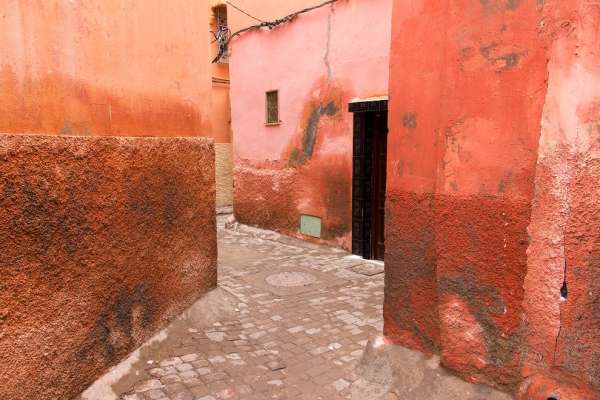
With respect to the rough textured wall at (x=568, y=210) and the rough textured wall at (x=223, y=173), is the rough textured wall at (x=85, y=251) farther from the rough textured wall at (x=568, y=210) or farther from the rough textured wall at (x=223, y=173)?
the rough textured wall at (x=223, y=173)

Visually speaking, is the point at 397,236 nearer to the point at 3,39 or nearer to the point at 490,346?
the point at 490,346

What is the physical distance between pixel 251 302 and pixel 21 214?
10.1ft

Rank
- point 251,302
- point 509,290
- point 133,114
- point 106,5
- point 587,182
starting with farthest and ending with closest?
1. point 251,302
2. point 133,114
3. point 106,5
4. point 509,290
5. point 587,182

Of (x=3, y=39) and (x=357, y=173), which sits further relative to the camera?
(x=357, y=173)

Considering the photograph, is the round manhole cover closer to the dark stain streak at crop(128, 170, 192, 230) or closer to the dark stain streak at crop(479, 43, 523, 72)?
A: the dark stain streak at crop(128, 170, 192, 230)

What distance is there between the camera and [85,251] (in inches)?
122

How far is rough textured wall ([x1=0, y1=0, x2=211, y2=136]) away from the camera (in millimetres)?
2688

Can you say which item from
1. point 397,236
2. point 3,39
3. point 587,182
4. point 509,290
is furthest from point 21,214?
point 587,182

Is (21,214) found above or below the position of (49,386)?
above

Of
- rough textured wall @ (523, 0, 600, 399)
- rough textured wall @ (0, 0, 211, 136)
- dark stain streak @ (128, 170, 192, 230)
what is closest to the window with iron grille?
rough textured wall @ (0, 0, 211, 136)

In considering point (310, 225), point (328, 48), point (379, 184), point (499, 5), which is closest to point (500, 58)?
point (499, 5)

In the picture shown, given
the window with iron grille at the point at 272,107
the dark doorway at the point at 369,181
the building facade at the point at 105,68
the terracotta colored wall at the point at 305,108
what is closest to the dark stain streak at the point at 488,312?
the building facade at the point at 105,68

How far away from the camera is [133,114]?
146 inches

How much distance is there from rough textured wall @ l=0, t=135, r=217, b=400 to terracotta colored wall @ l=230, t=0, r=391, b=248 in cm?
361
